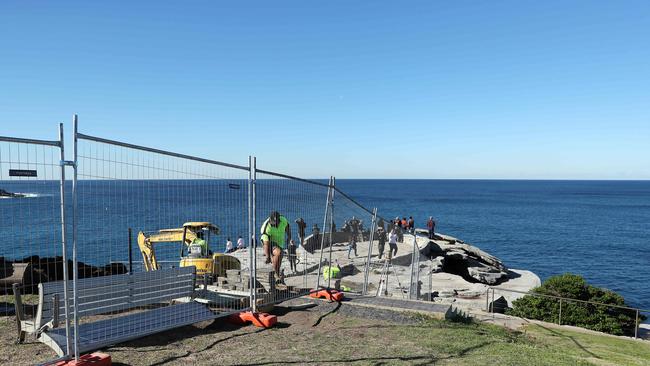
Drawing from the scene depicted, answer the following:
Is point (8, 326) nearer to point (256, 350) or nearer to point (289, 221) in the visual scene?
point (256, 350)

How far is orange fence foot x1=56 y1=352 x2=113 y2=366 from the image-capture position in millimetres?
5029

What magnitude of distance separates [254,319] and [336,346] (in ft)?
5.26

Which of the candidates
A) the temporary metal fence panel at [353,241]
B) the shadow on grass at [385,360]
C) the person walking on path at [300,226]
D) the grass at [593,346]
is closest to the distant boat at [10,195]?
the shadow on grass at [385,360]

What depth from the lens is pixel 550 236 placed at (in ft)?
208

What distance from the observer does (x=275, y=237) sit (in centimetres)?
1006

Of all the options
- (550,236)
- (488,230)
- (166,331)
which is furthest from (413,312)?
(488,230)

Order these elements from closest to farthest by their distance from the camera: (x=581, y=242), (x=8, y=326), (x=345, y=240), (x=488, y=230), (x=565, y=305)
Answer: (x=8, y=326)
(x=565, y=305)
(x=345, y=240)
(x=581, y=242)
(x=488, y=230)

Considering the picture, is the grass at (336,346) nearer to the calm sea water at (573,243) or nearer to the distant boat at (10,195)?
the distant boat at (10,195)

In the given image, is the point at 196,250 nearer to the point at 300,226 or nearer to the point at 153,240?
the point at 153,240

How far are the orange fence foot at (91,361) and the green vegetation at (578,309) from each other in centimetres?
1477

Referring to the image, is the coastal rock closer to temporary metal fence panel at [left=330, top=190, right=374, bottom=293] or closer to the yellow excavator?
temporary metal fence panel at [left=330, top=190, right=374, bottom=293]

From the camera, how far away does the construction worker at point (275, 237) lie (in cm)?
988

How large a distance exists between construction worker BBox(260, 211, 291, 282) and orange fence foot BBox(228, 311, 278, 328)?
2231 millimetres

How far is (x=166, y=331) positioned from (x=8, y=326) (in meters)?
2.40
